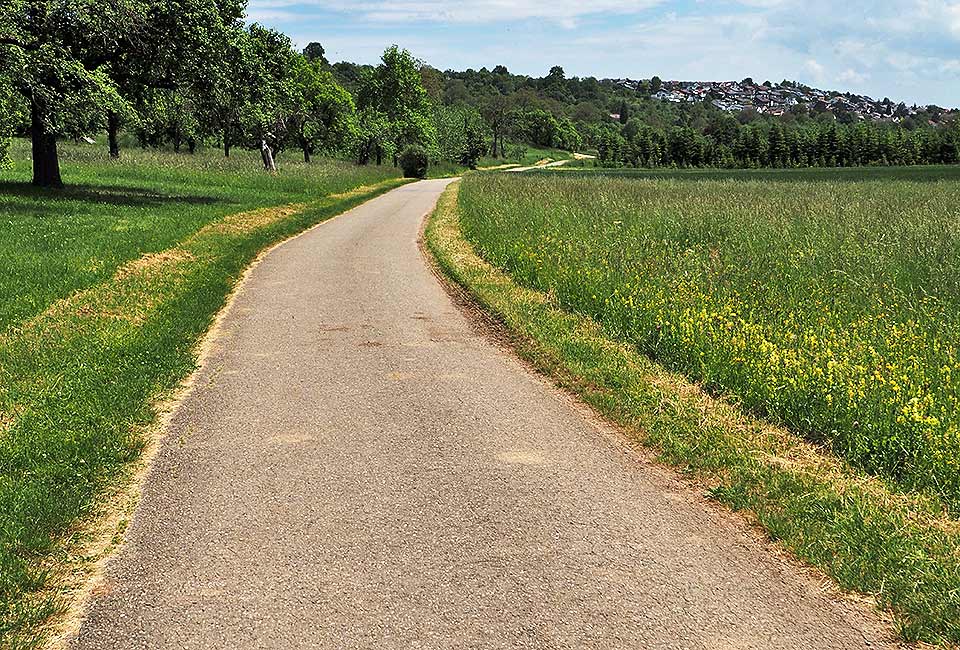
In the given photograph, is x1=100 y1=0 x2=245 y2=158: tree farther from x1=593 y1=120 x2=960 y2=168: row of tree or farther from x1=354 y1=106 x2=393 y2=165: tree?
x1=593 y1=120 x2=960 y2=168: row of tree

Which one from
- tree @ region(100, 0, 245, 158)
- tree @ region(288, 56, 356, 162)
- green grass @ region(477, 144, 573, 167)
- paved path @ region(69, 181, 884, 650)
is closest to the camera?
paved path @ region(69, 181, 884, 650)

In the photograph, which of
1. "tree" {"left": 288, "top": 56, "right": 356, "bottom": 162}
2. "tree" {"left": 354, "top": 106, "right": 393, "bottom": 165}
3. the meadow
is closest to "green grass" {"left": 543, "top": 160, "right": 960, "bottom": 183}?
"tree" {"left": 354, "top": 106, "right": 393, "bottom": 165}

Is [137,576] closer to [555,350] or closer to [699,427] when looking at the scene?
[699,427]

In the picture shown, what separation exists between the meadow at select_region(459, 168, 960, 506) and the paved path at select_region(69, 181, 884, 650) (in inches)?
66.2

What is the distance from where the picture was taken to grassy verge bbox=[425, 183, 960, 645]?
4145 mm

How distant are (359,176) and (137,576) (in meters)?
50.0

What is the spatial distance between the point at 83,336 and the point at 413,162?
67.6m

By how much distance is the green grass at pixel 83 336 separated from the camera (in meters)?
4.77

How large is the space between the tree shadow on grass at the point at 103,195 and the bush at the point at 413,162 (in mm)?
45385

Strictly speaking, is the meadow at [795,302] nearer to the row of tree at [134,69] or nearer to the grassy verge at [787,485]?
the grassy verge at [787,485]

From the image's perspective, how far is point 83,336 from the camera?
934 centimetres

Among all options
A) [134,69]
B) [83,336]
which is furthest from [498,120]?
[83,336]

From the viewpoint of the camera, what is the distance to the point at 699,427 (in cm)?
661

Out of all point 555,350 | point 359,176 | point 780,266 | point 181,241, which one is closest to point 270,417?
point 555,350
